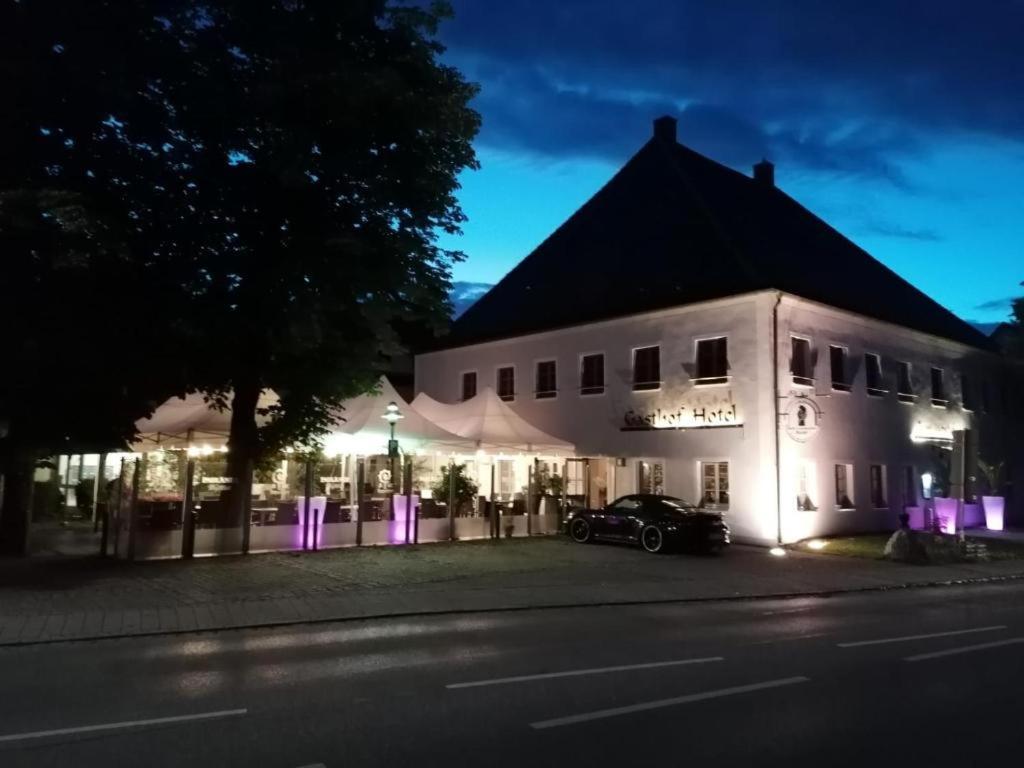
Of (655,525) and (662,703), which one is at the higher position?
(655,525)

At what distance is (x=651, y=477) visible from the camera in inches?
999

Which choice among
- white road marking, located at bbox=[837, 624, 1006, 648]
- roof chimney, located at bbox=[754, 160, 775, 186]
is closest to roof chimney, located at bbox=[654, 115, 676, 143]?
roof chimney, located at bbox=[754, 160, 775, 186]

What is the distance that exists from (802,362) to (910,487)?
7.05 meters

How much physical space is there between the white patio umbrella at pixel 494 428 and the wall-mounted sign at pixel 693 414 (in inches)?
86.8

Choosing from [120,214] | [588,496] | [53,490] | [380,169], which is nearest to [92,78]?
[120,214]

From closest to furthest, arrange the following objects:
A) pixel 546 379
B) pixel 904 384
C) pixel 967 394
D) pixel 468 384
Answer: pixel 904 384 → pixel 546 379 → pixel 967 394 → pixel 468 384

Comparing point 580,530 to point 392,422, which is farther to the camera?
point 580,530

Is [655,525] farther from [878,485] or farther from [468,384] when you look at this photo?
[468,384]

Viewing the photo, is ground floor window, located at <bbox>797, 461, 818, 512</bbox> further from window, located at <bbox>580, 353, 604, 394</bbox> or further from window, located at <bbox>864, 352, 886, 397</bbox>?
window, located at <bbox>580, 353, 604, 394</bbox>

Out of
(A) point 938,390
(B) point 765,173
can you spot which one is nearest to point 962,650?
(A) point 938,390

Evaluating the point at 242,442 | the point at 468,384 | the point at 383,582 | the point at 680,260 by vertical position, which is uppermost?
the point at 680,260

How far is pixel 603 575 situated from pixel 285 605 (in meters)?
6.47

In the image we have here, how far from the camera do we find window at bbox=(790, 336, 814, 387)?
23.7 m

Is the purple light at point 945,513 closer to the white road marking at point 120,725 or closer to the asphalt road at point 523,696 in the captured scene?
the asphalt road at point 523,696
